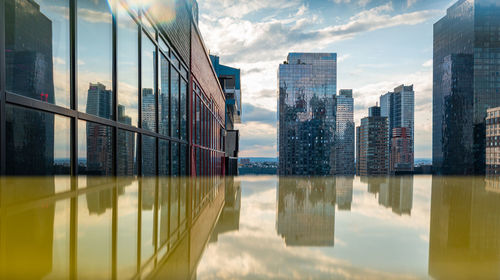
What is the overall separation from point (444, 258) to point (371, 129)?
190 metres

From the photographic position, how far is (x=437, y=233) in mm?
2730

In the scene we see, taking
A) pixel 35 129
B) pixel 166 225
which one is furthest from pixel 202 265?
pixel 35 129

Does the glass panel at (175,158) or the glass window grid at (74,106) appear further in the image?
the glass panel at (175,158)

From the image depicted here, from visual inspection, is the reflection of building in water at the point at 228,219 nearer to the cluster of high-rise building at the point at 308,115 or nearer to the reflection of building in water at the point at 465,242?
the reflection of building in water at the point at 465,242

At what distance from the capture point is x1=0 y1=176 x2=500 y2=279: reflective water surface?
1.77m

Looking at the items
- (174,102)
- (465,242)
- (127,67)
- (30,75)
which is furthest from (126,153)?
(465,242)

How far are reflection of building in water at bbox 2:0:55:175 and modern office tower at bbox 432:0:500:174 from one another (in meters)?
121

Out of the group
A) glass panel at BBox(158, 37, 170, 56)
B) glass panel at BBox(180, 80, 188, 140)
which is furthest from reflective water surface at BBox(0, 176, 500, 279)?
glass panel at BBox(180, 80, 188, 140)

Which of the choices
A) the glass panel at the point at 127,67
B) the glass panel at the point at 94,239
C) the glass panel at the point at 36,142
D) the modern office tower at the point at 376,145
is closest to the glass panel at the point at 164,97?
the glass panel at the point at 127,67

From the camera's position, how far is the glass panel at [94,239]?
1721mm

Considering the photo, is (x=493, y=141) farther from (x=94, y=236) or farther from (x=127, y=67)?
(x=94, y=236)

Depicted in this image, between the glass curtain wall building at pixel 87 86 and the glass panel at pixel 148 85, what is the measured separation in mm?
32

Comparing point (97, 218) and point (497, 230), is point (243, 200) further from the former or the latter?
point (497, 230)

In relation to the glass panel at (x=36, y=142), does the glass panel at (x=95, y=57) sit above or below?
above
